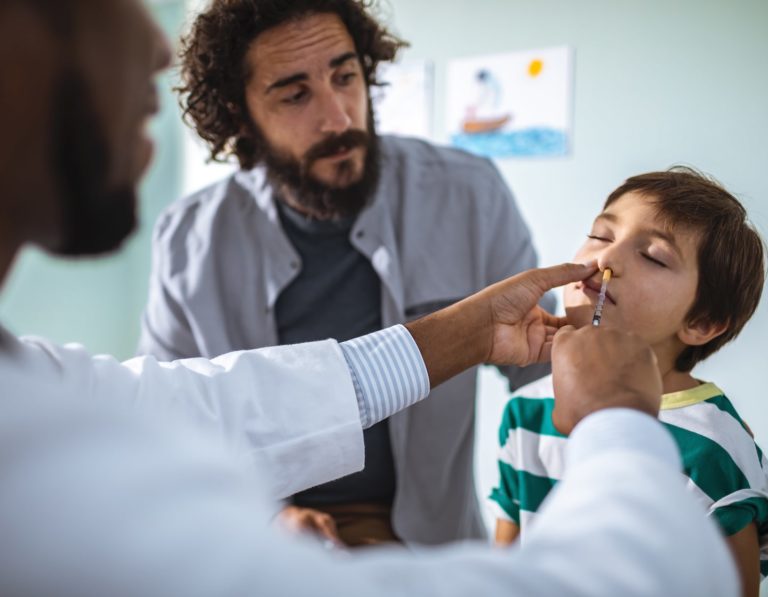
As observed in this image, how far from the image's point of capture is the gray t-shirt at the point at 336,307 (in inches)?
55.0

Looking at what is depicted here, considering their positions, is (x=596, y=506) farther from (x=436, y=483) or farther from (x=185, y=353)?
(x=185, y=353)

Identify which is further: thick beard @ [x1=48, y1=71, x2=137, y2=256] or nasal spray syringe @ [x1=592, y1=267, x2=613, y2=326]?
nasal spray syringe @ [x1=592, y1=267, x2=613, y2=326]

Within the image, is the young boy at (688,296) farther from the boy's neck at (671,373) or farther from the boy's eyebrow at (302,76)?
the boy's eyebrow at (302,76)

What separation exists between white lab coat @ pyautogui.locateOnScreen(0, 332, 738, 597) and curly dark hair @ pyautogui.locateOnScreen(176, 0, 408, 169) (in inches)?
45.5

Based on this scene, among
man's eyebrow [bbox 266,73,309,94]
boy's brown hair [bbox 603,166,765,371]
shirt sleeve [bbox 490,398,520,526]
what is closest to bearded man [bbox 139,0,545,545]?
man's eyebrow [bbox 266,73,309,94]

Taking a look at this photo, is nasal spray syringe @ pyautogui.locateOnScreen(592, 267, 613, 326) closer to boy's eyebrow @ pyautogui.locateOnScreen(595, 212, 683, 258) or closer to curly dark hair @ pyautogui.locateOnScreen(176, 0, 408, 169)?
boy's eyebrow @ pyautogui.locateOnScreen(595, 212, 683, 258)

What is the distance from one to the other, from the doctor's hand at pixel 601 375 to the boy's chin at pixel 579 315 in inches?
10.4

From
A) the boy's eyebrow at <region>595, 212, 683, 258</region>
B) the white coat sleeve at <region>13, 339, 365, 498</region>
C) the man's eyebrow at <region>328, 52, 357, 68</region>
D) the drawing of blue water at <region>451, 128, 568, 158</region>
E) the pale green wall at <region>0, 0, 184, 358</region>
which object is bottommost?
the pale green wall at <region>0, 0, 184, 358</region>

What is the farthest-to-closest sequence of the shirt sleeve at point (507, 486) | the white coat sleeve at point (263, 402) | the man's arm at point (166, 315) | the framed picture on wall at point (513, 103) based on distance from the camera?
the framed picture on wall at point (513, 103)
the man's arm at point (166, 315)
the shirt sleeve at point (507, 486)
the white coat sleeve at point (263, 402)

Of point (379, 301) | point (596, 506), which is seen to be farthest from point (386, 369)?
point (379, 301)

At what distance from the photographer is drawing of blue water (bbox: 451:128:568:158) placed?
1728 mm

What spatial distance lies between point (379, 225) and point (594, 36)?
677 millimetres

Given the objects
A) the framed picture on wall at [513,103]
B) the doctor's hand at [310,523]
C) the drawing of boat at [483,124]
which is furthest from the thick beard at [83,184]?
the drawing of boat at [483,124]

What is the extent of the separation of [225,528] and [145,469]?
6 centimetres
